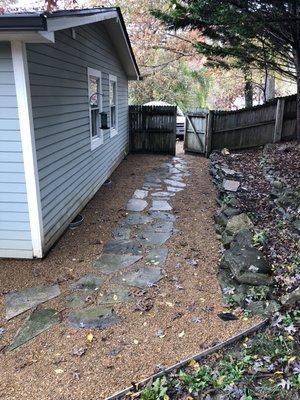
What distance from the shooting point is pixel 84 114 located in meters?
6.13

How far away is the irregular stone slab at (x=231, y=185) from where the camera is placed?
6.47 m

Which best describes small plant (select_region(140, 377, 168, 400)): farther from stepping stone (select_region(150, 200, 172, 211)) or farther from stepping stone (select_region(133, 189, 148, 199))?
stepping stone (select_region(133, 189, 148, 199))

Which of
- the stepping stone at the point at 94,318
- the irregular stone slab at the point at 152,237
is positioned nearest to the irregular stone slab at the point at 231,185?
the irregular stone slab at the point at 152,237

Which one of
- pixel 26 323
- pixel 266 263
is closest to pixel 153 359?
pixel 26 323

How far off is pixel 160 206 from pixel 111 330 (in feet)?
11.4

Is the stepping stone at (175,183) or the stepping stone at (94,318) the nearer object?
the stepping stone at (94,318)

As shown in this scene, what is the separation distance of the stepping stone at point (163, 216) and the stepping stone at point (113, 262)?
57.2 inches

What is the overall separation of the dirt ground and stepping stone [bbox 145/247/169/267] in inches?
3.9

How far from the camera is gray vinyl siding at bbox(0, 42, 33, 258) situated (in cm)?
366

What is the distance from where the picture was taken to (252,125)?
1056 centimetres

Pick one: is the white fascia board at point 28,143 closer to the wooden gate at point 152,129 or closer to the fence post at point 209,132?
the fence post at point 209,132

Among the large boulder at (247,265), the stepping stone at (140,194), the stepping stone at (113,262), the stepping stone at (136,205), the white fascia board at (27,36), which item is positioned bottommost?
the stepping stone at (113,262)

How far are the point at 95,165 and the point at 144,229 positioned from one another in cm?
237

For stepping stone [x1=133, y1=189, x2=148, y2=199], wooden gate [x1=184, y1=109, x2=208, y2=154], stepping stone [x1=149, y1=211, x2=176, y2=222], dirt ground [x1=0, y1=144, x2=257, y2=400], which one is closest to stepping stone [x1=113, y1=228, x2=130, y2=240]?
dirt ground [x1=0, y1=144, x2=257, y2=400]
